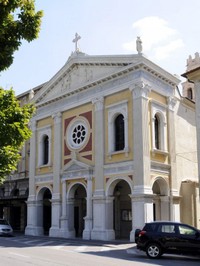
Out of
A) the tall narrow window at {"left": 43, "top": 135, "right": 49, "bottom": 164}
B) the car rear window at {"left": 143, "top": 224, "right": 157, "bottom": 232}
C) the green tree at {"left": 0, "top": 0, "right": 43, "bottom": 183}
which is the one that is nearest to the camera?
the green tree at {"left": 0, "top": 0, "right": 43, "bottom": 183}

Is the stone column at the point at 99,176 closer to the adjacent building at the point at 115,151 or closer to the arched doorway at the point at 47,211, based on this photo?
the adjacent building at the point at 115,151

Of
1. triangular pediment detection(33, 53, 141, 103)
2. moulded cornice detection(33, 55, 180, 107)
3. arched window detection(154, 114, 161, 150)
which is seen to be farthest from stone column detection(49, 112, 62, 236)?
arched window detection(154, 114, 161, 150)

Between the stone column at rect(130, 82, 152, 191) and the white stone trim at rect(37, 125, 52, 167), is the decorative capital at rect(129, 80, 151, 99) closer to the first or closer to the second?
the stone column at rect(130, 82, 152, 191)

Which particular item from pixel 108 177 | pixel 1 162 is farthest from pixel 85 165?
pixel 1 162

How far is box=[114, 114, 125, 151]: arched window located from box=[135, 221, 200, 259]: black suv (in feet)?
33.7

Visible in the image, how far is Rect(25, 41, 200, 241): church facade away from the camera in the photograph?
83.1 feet

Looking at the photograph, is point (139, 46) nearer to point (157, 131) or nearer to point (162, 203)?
point (157, 131)

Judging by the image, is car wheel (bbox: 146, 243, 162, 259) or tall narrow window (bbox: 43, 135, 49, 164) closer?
car wheel (bbox: 146, 243, 162, 259)

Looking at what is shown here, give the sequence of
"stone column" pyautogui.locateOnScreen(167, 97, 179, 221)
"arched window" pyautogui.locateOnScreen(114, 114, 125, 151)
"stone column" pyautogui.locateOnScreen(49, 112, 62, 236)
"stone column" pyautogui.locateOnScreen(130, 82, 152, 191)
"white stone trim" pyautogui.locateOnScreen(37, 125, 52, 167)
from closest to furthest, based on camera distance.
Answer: "stone column" pyautogui.locateOnScreen(130, 82, 152, 191)
"stone column" pyautogui.locateOnScreen(167, 97, 179, 221)
"arched window" pyautogui.locateOnScreen(114, 114, 125, 151)
"stone column" pyautogui.locateOnScreen(49, 112, 62, 236)
"white stone trim" pyautogui.locateOnScreen(37, 125, 52, 167)

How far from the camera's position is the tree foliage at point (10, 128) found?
29.4 ft

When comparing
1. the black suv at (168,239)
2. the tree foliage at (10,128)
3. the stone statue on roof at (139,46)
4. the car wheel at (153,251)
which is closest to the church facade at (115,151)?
the stone statue on roof at (139,46)

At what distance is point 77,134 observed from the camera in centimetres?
2969

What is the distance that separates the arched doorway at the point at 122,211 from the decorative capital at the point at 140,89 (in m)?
6.82

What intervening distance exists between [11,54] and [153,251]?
11031mm
